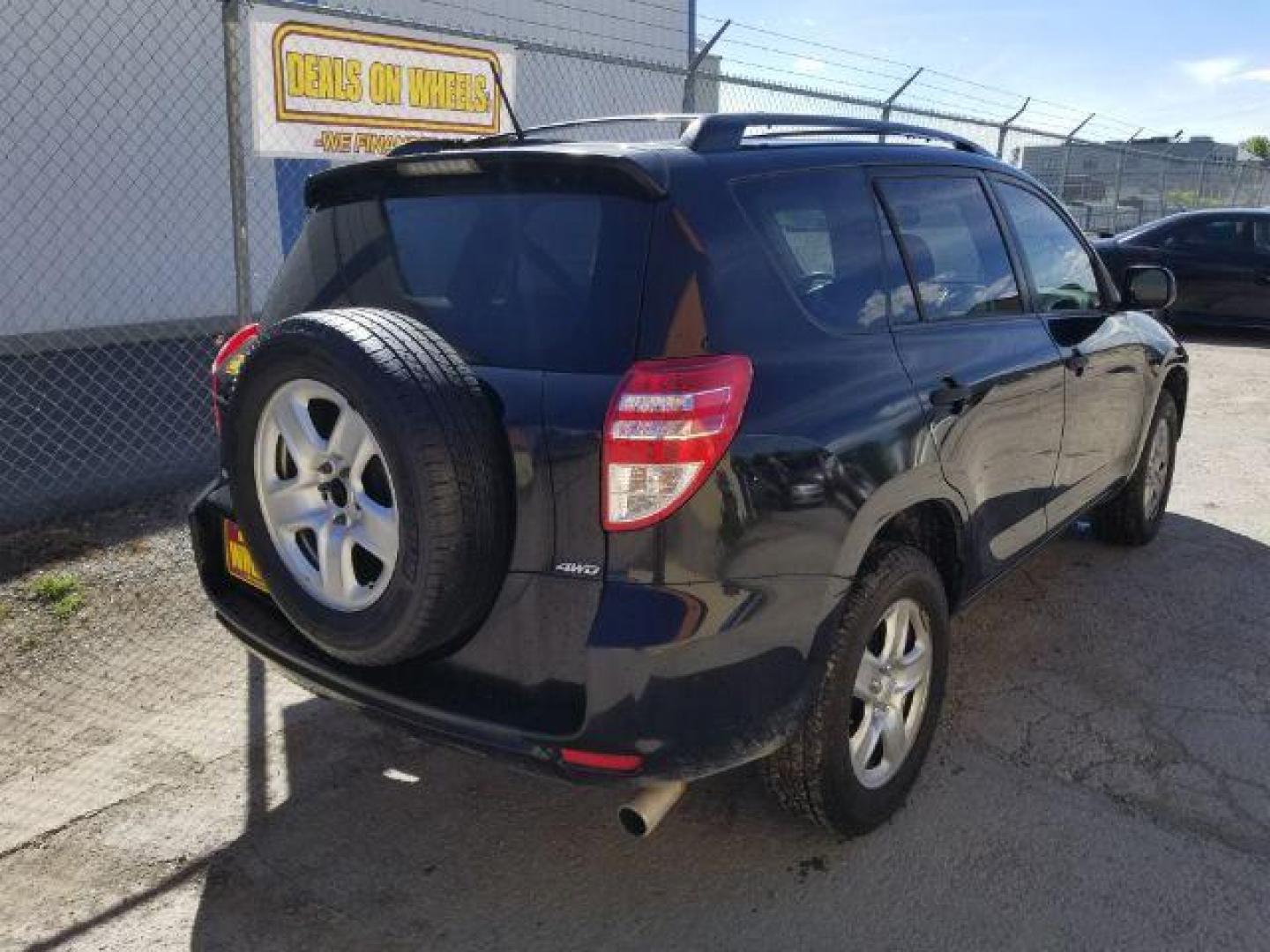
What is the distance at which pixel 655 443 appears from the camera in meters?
2.18

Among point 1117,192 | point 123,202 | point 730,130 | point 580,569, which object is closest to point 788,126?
point 730,130

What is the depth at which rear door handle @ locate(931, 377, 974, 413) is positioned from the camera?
9.50ft

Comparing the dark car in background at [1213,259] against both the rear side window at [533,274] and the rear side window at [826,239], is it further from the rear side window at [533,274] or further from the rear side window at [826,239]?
the rear side window at [533,274]

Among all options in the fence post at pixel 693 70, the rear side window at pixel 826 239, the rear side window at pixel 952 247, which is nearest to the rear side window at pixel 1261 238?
the fence post at pixel 693 70

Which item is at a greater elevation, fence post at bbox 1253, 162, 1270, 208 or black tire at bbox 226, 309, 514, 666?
fence post at bbox 1253, 162, 1270, 208

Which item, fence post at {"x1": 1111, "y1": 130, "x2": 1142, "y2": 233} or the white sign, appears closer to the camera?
the white sign

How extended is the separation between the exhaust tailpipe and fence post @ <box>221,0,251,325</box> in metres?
3.92

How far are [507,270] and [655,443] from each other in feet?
2.00

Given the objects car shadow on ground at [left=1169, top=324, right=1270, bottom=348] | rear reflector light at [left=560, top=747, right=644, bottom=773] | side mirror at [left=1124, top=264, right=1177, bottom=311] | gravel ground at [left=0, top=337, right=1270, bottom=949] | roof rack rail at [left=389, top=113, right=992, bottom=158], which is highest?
roof rack rail at [left=389, top=113, right=992, bottom=158]

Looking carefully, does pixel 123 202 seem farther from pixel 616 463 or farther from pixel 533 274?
pixel 616 463

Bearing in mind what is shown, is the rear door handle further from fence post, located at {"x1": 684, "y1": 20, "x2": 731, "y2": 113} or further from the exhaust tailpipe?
fence post, located at {"x1": 684, "y1": 20, "x2": 731, "y2": 113}

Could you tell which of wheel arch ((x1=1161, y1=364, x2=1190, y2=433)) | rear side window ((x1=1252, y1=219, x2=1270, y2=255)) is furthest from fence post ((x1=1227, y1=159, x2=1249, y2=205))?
wheel arch ((x1=1161, y1=364, x2=1190, y2=433))

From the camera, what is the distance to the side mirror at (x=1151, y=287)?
4.42 m

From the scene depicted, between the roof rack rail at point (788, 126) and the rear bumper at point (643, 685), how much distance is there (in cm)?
108
